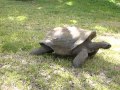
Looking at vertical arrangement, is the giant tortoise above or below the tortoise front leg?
above

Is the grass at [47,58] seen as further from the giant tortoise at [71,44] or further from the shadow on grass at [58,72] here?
the giant tortoise at [71,44]

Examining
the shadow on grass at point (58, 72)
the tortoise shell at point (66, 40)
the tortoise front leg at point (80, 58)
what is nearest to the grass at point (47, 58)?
the shadow on grass at point (58, 72)

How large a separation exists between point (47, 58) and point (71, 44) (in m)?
0.58

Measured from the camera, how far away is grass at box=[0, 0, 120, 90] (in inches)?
194

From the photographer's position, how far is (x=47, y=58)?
580 cm

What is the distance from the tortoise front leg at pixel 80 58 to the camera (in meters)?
5.51

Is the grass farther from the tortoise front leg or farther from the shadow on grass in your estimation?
the tortoise front leg

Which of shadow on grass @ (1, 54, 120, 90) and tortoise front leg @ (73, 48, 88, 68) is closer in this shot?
shadow on grass @ (1, 54, 120, 90)

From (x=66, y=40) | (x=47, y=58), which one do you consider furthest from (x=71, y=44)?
(x=47, y=58)

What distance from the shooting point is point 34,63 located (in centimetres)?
552

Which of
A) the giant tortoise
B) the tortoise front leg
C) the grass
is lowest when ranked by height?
the grass

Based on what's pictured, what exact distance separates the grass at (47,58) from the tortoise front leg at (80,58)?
0.12 metres

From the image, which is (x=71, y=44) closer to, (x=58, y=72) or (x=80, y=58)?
(x=80, y=58)

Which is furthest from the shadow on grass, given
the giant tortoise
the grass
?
the giant tortoise
